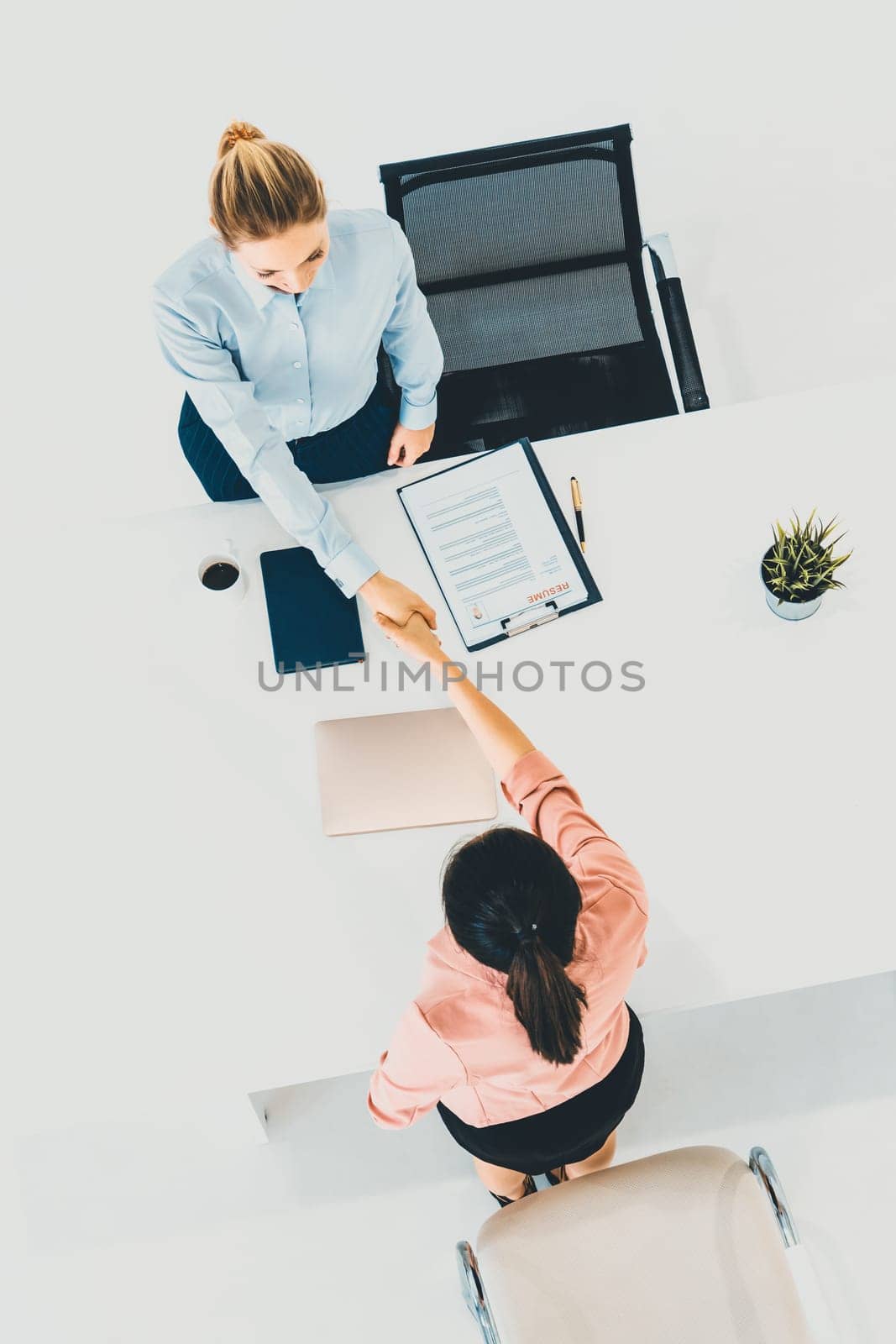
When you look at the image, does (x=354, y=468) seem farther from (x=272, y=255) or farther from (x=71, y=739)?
(x=71, y=739)

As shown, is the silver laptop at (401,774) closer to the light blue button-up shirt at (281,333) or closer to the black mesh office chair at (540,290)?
the light blue button-up shirt at (281,333)

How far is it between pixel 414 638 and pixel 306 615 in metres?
0.20

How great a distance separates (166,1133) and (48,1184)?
0.29 meters

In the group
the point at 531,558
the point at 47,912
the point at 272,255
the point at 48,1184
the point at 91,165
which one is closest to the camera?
the point at 272,255

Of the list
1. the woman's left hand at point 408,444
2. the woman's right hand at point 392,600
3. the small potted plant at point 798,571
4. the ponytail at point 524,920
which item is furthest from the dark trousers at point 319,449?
the ponytail at point 524,920

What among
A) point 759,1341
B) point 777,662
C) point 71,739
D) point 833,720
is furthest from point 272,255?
point 759,1341

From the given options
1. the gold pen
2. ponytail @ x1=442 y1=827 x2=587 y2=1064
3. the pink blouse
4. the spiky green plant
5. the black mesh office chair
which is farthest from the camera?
the black mesh office chair

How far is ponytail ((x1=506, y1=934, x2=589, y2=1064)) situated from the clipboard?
619 millimetres

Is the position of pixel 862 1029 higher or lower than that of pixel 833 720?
lower

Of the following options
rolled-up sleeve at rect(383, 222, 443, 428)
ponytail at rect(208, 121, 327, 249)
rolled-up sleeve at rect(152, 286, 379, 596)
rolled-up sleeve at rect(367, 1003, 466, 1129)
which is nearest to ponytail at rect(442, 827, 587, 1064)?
rolled-up sleeve at rect(367, 1003, 466, 1129)

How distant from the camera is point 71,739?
1.67m

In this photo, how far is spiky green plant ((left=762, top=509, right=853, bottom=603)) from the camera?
161 cm

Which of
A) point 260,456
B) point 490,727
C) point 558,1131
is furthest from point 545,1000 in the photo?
point 260,456

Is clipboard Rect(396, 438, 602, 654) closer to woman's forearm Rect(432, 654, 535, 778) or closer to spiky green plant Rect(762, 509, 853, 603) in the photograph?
woman's forearm Rect(432, 654, 535, 778)
